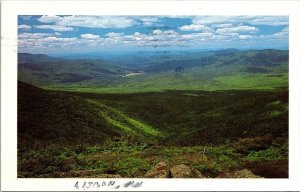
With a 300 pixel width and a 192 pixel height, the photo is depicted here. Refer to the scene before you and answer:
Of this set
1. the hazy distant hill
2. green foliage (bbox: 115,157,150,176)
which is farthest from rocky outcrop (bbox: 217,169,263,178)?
the hazy distant hill

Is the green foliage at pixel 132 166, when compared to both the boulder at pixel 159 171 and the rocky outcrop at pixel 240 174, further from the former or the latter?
the rocky outcrop at pixel 240 174

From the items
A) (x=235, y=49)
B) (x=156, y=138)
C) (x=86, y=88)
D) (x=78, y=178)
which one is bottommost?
(x=78, y=178)

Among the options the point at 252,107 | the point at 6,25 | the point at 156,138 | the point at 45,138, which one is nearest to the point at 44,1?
the point at 6,25

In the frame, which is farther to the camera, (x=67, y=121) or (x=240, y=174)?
(x=67, y=121)

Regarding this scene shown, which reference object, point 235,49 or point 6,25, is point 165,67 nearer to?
point 235,49

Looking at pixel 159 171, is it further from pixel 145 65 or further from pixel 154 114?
pixel 145 65

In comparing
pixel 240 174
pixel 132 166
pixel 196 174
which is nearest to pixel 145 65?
pixel 132 166
